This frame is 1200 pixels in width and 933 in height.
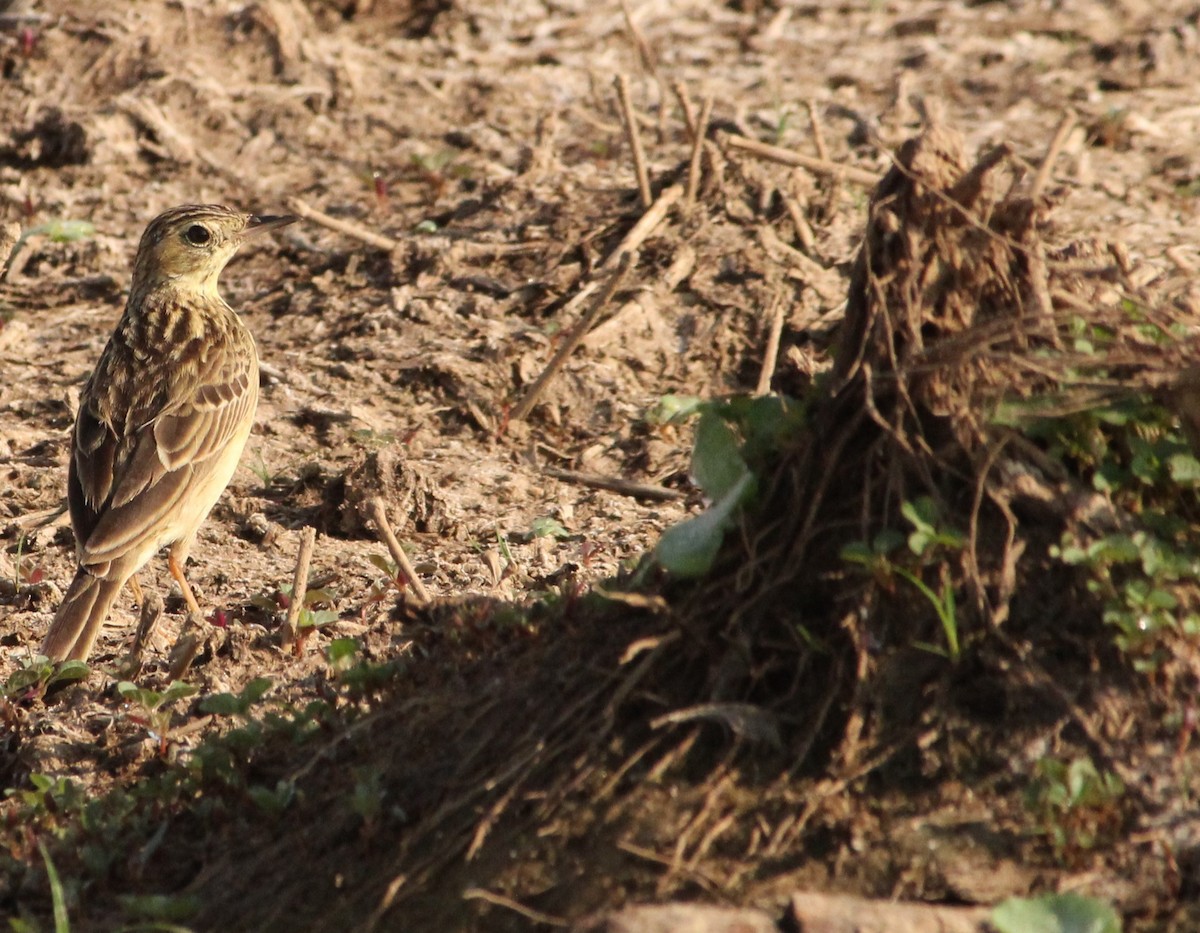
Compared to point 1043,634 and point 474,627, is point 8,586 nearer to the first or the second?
point 474,627

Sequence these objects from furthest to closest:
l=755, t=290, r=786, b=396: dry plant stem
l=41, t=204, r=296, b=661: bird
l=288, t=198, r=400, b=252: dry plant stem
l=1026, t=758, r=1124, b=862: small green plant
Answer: l=288, t=198, r=400, b=252: dry plant stem < l=755, t=290, r=786, b=396: dry plant stem < l=41, t=204, r=296, b=661: bird < l=1026, t=758, r=1124, b=862: small green plant

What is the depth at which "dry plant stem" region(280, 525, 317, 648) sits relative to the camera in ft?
18.4

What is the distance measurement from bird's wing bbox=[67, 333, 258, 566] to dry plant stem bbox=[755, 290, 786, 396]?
7.38 feet

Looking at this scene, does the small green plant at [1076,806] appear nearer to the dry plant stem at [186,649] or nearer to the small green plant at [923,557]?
the small green plant at [923,557]

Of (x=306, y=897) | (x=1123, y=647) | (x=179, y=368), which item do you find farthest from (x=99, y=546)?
(x=1123, y=647)

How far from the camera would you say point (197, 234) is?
7781 mm

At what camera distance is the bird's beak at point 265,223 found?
7820 mm

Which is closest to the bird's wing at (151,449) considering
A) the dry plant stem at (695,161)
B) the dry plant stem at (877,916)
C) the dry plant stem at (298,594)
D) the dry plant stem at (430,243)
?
the dry plant stem at (298,594)

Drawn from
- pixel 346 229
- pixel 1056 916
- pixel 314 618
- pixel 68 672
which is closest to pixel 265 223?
pixel 346 229

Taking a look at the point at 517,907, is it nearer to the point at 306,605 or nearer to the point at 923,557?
the point at 923,557

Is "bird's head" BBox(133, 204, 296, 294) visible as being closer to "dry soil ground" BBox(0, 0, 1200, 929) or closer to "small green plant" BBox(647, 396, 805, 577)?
"dry soil ground" BBox(0, 0, 1200, 929)

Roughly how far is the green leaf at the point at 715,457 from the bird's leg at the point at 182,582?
253 centimetres

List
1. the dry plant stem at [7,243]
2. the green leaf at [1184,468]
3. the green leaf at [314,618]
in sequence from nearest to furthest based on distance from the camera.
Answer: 1. the green leaf at [1184,468]
2. the green leaf at [314,618]
3. the dry plant stem at [7,243]

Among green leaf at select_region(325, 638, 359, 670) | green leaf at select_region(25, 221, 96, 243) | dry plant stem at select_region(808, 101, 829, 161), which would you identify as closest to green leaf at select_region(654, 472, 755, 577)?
green leaf at select_region(325, 638, 359, 670)
